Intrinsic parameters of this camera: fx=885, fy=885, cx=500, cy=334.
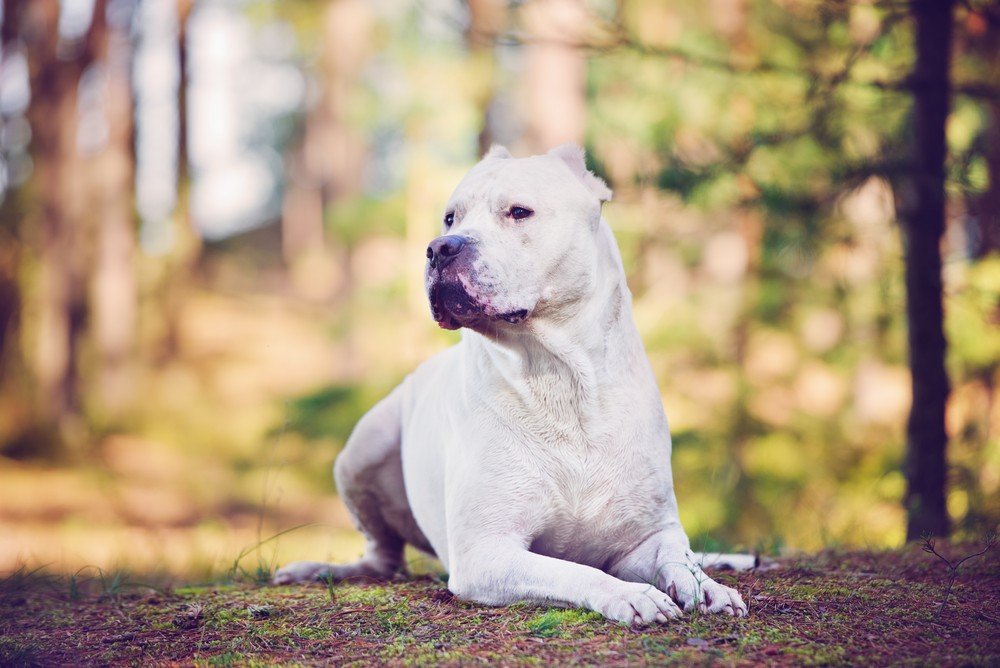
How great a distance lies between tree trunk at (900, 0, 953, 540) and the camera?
18.1 feet

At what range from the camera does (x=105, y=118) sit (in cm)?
1619

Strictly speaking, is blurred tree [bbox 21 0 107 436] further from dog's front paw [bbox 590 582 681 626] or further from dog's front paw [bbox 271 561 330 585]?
dog's front paw [bbox 590 582 681 626]

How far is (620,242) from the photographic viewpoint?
8.97m

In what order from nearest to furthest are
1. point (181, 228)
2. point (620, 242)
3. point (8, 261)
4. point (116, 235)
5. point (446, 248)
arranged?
point (446, 248)
point (620, 242)
point (116, 235)
point (8, 261)
point (181, 228)

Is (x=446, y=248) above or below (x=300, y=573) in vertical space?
above

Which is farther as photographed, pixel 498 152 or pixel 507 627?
pixel 498 152

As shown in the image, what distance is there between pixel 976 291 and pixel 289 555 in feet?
16.6

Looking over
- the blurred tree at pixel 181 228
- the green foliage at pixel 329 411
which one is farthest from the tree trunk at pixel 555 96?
the blurred tree at pixel 181 228

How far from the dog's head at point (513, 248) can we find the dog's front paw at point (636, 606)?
1.03m

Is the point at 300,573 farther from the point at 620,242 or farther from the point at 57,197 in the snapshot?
the point at 57,197

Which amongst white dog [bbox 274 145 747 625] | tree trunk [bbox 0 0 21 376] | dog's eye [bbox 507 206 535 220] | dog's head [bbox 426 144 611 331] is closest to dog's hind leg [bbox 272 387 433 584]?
white dog [bbox 274 145 747 625]

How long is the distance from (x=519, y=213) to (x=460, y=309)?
456 mm

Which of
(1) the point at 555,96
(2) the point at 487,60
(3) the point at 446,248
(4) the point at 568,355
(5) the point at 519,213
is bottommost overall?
(4) the point at 568,355

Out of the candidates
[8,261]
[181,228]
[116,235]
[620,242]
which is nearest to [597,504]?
[620,242]
